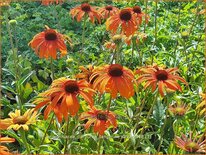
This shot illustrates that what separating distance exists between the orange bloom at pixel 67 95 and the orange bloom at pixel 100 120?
7 centimetres

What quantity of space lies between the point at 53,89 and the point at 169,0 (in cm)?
219

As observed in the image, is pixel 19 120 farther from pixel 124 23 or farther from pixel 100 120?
pixel 124 23

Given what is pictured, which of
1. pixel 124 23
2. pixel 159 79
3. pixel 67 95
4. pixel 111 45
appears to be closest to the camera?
pixel 67 95

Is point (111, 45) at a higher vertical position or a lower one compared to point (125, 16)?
lower

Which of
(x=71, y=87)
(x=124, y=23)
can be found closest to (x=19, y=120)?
(x=71, y=87)

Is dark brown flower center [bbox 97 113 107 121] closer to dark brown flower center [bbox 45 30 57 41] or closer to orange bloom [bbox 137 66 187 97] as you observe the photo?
orange bloom [bbox 137 66 187 97]

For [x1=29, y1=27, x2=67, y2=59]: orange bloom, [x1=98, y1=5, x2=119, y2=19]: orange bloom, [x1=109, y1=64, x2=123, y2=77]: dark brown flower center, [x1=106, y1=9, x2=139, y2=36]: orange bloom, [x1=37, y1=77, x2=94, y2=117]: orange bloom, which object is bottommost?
[x1=37, y1=77, x2=94, y2=117]: orange bloom

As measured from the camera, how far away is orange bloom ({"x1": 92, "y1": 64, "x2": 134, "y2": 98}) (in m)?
1.29

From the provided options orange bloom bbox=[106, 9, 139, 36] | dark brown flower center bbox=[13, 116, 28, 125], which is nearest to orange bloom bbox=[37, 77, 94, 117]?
dark brown flower center bbox=[13, 116, 28, 125]

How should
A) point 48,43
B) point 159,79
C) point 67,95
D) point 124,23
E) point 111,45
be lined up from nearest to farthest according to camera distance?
point 67,95, point 159,79, point 48,43, point 124,23, point 111,45

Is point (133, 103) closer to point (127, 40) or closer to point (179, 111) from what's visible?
point (127, 40)

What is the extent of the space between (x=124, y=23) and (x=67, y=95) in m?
0.58

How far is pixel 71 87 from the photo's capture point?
1.29 m

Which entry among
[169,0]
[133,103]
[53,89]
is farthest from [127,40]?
[169,0]
